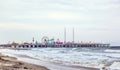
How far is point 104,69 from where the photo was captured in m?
A: 25.0

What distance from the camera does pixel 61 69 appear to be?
25.5 metres

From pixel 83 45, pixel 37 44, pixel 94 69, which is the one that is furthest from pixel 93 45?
pixel 94 69

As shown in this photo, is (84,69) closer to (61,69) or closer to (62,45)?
(61,69)

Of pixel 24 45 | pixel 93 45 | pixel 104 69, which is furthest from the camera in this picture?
pixel 93 45

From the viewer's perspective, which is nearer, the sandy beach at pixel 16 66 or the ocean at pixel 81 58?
the sandy beach at pixel 16 66

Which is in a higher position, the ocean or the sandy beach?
the sandy beach

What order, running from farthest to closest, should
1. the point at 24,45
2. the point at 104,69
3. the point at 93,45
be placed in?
the point at 93,45 < the point at 24,45 < the point at 104,69

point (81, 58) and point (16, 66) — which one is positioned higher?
point (16, 66)

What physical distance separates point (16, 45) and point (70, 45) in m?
25.7

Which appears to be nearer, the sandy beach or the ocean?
the sandy beach

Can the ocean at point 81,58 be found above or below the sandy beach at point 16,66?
below

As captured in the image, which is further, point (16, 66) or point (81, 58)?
point (81, 58)

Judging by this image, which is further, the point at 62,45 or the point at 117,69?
the point at 62,45

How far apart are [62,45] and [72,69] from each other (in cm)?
13338
